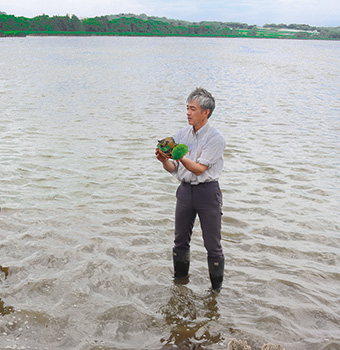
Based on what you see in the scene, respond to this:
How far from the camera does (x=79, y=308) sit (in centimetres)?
526

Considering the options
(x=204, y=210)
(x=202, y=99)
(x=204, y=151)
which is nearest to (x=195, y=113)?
(x=202, y=99)

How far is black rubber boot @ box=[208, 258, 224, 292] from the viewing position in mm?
5340

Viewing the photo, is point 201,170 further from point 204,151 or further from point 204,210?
point 204,210

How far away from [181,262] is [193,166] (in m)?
1.58

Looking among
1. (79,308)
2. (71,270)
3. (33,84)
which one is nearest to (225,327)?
(79,308)

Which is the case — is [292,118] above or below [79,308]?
below

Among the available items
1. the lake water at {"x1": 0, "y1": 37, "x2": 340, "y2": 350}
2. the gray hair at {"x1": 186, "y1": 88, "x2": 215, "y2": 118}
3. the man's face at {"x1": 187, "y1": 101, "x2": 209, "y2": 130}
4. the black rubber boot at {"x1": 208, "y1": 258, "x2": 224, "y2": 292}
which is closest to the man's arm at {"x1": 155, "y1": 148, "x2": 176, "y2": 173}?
→ the man's face at {"x1": 187, "y1": 101, "x2": 209, "y2": 130}

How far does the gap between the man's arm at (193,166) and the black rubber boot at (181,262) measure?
1280 mm

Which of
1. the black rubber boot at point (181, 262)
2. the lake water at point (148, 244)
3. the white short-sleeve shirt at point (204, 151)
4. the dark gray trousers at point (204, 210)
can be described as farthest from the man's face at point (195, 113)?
the lake water at point (148, 244)

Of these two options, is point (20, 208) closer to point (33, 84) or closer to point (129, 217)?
point (129, 217)

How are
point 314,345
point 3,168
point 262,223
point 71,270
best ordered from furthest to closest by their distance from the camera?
point 3,168 → point 262,223 → point 71,270 → point 314,345

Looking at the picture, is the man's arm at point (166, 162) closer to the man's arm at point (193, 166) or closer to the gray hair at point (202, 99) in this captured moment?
the man's arm at point (193, 166)

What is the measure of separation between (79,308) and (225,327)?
5.65ft

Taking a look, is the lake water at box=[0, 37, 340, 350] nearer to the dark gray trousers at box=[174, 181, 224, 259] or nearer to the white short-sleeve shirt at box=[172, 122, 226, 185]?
the dark gray trousers at box=[174, 181, 224, 259]
